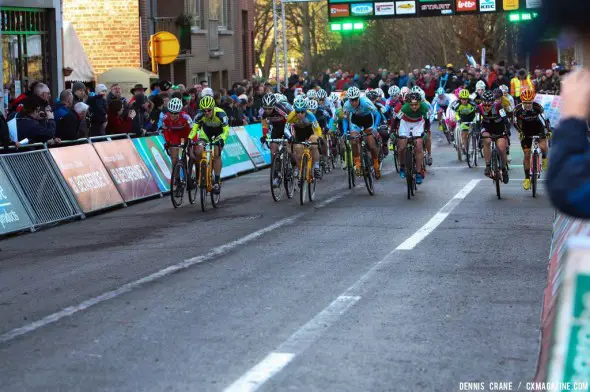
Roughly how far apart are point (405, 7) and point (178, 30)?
Answer: 8425 mm

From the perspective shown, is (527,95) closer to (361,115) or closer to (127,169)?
(361,115)

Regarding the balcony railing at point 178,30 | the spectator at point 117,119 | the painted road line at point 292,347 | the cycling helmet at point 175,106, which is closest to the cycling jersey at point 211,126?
the cycling helmet at point 175,106

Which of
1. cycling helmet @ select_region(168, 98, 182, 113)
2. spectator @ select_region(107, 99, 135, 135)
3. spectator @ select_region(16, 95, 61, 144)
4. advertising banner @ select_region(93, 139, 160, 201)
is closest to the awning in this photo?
spectator @ select_region(107, 99, 135, 135)

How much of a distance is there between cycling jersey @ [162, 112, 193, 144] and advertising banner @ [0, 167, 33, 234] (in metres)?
4.00

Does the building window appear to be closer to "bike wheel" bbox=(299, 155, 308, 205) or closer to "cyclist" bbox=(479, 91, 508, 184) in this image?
"cyclist" bbox=(479, 91, 508, 184)

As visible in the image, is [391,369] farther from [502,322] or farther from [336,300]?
[336,300]

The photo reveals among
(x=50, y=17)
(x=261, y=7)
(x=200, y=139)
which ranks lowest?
(x=200, y=139)

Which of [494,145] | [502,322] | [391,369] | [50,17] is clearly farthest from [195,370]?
[50,17]

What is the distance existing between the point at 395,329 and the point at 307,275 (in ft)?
8.94

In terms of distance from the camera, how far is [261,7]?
7400 centimetres

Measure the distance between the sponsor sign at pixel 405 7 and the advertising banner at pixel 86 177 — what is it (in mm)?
24687

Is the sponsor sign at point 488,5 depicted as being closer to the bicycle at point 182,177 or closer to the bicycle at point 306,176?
the bicycle at point 306,176

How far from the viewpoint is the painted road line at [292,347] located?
21.3 feet

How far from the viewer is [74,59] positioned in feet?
98.0
